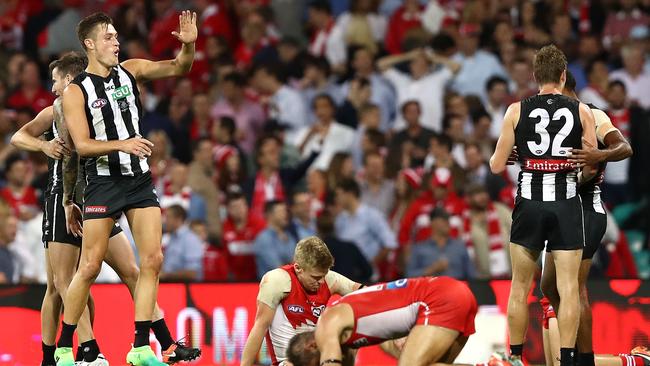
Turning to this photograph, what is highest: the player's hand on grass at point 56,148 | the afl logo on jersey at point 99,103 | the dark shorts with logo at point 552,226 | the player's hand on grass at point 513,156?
the afl logo on jersey at point 99,103

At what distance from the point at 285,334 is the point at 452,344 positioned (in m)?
1.57

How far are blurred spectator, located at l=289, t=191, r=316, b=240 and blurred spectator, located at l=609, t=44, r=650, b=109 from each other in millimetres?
4323

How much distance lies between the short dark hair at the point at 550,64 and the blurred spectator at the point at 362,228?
506 cm

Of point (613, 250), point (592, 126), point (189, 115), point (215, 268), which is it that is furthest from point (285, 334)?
point (189, 115)

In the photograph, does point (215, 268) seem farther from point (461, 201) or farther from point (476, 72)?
point (476, 72)

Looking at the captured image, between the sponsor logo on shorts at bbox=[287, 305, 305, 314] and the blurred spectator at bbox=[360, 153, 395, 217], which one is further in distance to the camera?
the blurred spectator at bbox=[360, 153, 395, 217]

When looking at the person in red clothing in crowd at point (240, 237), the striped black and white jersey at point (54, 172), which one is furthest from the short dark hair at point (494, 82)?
the striped black and white jersey at point (54, 172)

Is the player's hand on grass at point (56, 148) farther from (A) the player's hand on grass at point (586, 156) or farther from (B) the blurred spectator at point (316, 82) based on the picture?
(B) the blurred spectator at point (316, 82)

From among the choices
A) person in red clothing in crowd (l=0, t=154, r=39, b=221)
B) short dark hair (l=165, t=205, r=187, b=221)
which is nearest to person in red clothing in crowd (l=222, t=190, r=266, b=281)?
short dark hair (l=165, t=205, r=187, b=221)

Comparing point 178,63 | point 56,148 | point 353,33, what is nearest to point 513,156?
point 178,63

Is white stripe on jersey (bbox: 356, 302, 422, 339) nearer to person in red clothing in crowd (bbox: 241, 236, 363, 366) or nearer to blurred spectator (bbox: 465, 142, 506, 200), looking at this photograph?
person in red clothing in crowd (bbox: 241, 236, 363, 366)

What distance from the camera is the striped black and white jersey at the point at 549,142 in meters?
8.95

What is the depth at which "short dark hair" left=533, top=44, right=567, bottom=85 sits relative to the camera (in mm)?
8992

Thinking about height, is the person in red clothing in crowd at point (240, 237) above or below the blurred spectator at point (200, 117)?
below
